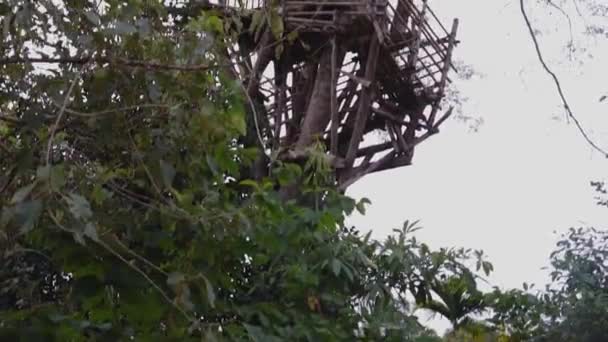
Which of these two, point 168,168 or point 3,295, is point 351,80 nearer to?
point 3,295

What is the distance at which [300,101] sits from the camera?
5238 mm

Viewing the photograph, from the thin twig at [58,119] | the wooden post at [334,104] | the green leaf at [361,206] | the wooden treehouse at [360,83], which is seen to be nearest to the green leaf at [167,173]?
the thin twig at [58,119]

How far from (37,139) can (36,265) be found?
56.5 inches

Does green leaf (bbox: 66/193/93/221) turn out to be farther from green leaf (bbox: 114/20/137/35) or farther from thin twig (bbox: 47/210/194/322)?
green leaf (bbox: 114/20/137/35)

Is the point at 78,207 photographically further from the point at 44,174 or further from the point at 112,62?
the point at 112,62

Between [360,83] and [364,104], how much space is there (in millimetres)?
133

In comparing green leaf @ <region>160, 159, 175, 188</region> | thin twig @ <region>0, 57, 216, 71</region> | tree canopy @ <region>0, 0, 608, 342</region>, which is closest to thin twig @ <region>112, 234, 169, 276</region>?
tree canopy @ <region>0, 0, 608, 342</region>

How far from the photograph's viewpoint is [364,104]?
16.6 ft

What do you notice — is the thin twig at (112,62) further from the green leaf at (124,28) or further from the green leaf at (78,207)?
the green leaf at (78,207)

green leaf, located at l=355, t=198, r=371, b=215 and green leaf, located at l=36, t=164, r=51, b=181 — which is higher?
green leaf, located at l=355, t=198, r=371, b=215

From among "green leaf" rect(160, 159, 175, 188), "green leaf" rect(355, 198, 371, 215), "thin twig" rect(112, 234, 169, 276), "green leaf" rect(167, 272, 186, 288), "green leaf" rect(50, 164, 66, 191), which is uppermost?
"green leaf" rect(355, 198, 371, 215)

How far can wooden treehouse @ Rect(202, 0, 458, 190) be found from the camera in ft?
15.8

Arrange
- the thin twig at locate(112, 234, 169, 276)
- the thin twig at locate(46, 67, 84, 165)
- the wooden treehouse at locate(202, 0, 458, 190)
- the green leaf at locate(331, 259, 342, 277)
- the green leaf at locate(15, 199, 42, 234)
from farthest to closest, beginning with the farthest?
the wooden treehouse at locate(202, 0, 458, 190) → the green leaf at locate(331, 259, 342, 277) → the thin twig at locate(112, 234, 169, 276) → the thin twig at locate(46, 67, 84, 165) → the green leaf at locate(15, 199, 42, 234)

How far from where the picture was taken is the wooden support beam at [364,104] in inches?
196
